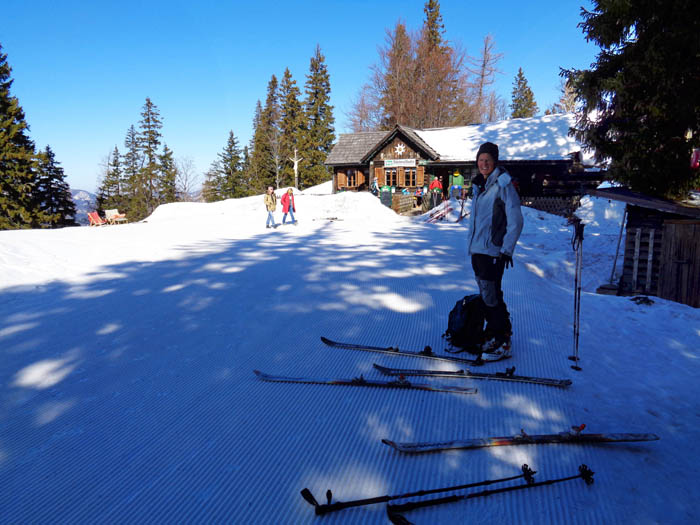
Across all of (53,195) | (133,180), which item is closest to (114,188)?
(133,180)

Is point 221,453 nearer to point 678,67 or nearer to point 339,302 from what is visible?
point 339,302

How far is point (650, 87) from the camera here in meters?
9.45

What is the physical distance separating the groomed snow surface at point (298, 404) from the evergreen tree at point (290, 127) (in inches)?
1751

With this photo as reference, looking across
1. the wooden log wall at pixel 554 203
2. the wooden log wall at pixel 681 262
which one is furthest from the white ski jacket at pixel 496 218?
the wooden log wall at pixel 554 203

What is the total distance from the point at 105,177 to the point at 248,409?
6645 cm

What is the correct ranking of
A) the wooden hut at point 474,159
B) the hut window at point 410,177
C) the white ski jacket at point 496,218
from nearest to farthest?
1. the white ski jacket at point 496,218
2. the wooden hut at point 474,159
3. the hut window at point 410,177

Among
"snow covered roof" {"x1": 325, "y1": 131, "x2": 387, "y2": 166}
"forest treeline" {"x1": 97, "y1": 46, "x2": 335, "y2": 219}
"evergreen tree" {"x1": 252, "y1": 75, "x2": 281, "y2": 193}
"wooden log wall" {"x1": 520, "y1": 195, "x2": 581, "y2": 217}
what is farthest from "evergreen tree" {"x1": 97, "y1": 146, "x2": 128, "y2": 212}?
"wooden log wall" {"x1": 520, "y1": 195, "x2": 581, "y2": 217}

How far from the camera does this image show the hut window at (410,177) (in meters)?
29.1

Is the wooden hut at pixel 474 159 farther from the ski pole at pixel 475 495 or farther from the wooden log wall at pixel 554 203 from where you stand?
the ski pole at pixel 475 495

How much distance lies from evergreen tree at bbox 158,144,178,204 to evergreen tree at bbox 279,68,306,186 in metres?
15.0

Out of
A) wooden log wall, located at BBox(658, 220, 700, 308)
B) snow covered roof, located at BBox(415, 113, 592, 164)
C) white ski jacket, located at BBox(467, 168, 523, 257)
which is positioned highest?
snow covered roof, located at BBox(415, 113, 592, 164)

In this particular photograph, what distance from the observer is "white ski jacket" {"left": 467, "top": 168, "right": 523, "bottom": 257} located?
3.52 m

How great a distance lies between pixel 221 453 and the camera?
2.49 meters

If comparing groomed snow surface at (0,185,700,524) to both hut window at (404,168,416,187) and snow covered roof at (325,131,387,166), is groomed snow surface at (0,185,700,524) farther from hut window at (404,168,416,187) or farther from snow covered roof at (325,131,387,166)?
snow covered roof at (325,131,387,166)
